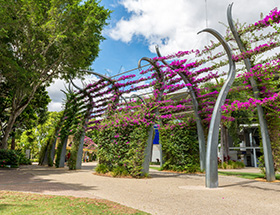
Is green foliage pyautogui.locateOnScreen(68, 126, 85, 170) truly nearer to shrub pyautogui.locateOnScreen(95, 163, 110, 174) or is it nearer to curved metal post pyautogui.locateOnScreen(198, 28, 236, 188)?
shrub pyautogui.locateOnScreen(95, 163, 110, 174)

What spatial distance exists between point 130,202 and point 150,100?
6788 millimetres

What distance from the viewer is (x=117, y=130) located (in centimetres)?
1112

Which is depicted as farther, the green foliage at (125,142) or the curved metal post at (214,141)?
the green foliage at (125,142)

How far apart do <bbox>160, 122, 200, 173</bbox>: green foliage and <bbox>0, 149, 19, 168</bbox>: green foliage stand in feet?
36.8

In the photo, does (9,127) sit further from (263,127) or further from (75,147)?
(263,127)

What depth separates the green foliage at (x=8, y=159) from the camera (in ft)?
48.8

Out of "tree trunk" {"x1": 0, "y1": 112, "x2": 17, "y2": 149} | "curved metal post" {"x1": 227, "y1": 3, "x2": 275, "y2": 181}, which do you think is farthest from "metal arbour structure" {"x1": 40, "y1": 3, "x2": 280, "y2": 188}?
"tree trunk" {"x1": 0, "y1": 112, "x2": 17, "y2": 149}

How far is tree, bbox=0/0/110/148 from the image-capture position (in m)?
11.8

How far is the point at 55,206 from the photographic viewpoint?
13.5ft

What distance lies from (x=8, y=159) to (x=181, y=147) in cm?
1258

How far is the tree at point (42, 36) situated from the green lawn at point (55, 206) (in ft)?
30.3

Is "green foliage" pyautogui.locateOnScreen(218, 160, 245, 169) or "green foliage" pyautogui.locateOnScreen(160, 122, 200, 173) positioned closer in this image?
"green foliage" pyautogui.locateOnScreen(160, 122, 200, 173)

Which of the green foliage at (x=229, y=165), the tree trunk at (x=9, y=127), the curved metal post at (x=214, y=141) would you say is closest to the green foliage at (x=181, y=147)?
the curved metal post at (x=214, y=141)

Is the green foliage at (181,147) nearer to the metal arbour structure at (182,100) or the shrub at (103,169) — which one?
the metal arbour structure at (182,100)
